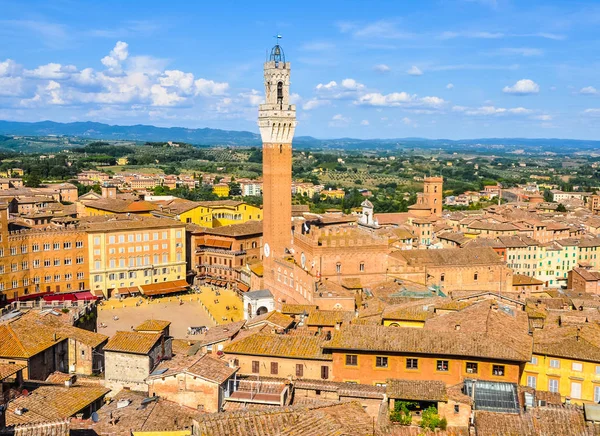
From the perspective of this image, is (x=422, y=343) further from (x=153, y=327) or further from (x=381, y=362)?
(x=153, y=327)

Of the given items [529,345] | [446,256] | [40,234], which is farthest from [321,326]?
[40,234]

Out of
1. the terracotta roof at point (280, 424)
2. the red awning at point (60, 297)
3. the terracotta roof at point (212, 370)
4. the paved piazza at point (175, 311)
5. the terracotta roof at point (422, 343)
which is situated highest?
the terracotta roof at point (280, 424)

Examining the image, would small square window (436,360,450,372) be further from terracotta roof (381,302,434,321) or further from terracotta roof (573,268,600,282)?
terracotta roof (573,268,600,282)

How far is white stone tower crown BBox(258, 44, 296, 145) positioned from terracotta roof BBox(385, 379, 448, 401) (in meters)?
40.5

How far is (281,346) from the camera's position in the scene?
81.5ft

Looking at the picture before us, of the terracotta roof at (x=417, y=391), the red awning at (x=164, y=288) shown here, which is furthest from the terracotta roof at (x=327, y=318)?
the red awning at (x=164, y=288)

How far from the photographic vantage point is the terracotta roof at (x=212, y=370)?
20031 millimetres

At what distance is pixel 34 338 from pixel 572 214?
327 ft

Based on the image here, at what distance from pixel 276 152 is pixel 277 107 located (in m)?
3.97

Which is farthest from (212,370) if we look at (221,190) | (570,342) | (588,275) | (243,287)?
(221,190)

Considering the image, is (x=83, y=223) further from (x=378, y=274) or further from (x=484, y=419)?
(x=484, y=419)

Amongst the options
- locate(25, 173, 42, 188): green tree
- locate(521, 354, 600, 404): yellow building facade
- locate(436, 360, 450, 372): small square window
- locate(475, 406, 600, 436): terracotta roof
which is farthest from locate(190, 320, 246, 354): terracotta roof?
locate(25, 173, 42, 188): green tree

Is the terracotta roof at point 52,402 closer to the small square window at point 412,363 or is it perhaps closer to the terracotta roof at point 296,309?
the small square window at point 412,363

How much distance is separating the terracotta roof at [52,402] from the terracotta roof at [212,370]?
4326mm
